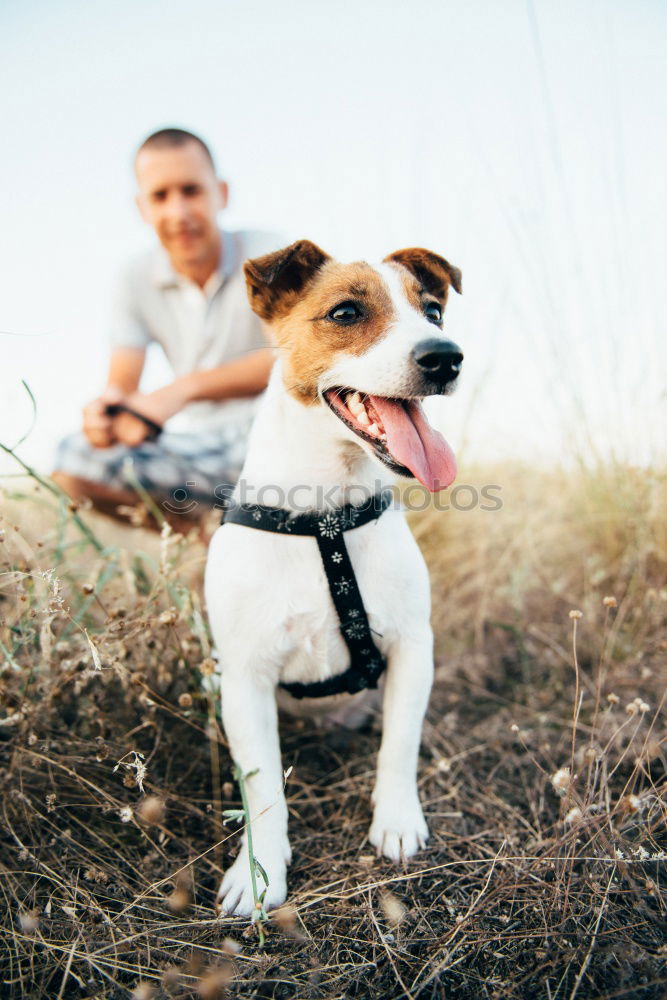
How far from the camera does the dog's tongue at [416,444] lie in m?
1.80

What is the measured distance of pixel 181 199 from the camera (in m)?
3.65

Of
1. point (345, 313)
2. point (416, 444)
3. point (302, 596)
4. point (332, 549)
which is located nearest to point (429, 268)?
point (345, 313)

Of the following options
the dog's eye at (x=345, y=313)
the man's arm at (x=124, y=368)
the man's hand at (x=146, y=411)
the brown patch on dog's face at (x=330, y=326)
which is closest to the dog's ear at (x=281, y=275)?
the brown patch on dog's face at (x=330, y=326)

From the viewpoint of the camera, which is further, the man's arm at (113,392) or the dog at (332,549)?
the man's arm at (113,392)

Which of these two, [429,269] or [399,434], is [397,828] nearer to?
[399,434]

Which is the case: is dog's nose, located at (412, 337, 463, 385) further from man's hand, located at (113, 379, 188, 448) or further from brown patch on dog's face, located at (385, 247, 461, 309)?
man's hand, located at (113, 379, 188, 448)

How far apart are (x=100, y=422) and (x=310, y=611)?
2345 mm

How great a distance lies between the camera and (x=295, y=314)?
2148 mm

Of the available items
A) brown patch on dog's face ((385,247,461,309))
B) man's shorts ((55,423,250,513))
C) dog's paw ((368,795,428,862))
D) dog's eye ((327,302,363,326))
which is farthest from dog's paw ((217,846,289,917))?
man's shorts ((55,423,250,513))

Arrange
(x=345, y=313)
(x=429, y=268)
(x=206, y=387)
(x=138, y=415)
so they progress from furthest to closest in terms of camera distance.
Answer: (x=206, y=387) < (x=138, y=415) < (x=429, y=268) < (x=345, y=313)

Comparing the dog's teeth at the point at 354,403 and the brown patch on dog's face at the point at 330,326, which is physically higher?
the brown patch on dog's face at the point at 330,326

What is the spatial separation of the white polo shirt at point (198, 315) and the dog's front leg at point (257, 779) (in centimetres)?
241

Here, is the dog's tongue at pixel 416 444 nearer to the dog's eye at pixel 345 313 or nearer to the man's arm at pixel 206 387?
the dog's eye at pixel 345 313

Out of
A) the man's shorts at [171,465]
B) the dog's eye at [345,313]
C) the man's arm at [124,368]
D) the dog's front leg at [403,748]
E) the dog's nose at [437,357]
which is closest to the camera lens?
the dog's nose at [437,357]
